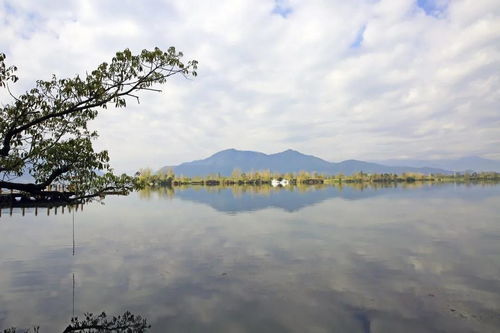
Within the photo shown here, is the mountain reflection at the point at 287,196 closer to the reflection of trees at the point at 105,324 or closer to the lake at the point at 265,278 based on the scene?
the lake at the point at 265,278

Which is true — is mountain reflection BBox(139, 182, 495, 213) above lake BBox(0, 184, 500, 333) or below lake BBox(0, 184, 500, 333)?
above

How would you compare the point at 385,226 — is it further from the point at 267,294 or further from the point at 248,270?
the point at 267,294

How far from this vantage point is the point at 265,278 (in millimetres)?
21250

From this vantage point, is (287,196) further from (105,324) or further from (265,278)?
(105,324)

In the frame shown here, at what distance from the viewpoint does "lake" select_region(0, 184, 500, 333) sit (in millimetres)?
15219

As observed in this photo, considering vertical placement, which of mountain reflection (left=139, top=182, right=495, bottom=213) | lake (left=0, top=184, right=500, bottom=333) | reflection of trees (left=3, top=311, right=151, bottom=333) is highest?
mountain reflection (left=139, top=182, right=495, bottom=213)

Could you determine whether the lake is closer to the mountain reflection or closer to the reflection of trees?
the reflection of trees

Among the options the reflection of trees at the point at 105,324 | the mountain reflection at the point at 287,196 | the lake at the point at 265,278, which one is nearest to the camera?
the reflection of trees at the point at 105,324

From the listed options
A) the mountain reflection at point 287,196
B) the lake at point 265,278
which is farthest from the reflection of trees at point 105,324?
the mountain reflection at point 287,196

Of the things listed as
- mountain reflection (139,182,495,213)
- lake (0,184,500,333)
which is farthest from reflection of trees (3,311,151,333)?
mountain reflection (139,182,495,213)

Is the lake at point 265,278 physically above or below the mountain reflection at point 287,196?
below

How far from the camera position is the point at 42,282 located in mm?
21812

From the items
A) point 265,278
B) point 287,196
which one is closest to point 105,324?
point 265,278

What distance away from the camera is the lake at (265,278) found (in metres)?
15.2
